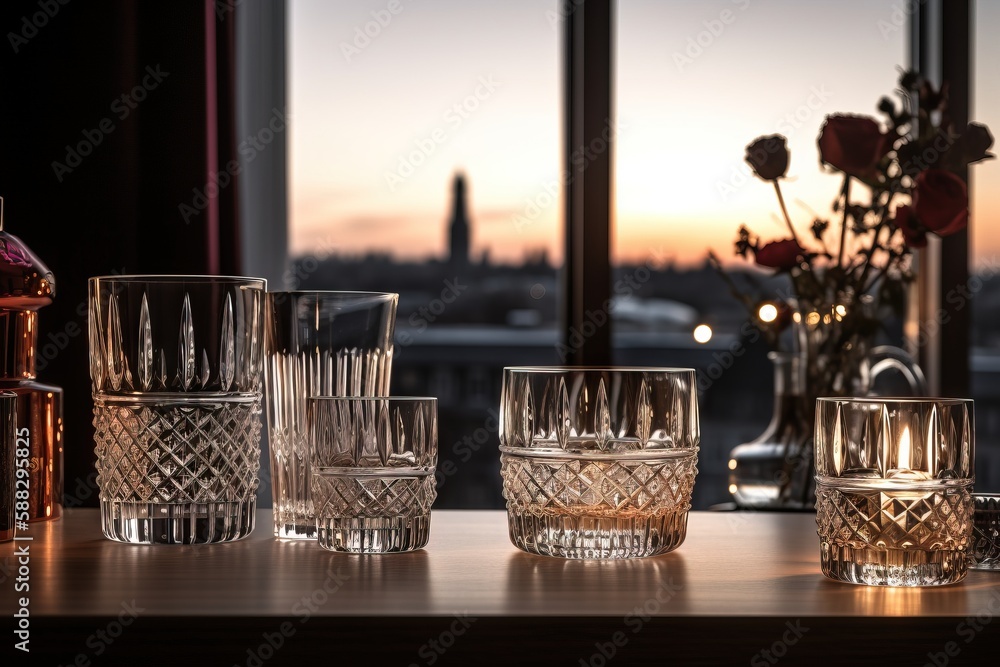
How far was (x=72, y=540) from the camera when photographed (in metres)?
0.89

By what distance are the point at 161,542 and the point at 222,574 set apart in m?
0.15

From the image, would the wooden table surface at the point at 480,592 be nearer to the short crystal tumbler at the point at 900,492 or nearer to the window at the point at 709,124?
the short crystal tumbler at the point at 900,492

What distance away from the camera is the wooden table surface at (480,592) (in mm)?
615

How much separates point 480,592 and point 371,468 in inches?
6.7

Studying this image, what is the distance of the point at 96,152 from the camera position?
1652 mm

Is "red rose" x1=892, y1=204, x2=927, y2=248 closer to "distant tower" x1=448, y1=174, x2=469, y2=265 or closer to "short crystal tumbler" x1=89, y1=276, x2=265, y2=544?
"short crystal tumbler" x1=89, y1=276, x2=265, y2=544

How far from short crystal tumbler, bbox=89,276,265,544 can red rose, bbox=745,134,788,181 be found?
732mm

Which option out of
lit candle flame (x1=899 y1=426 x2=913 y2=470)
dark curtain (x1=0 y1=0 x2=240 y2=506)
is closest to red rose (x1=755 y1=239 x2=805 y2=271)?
lit candle flame (x1=899 y1=426 x2=913 y2=470)

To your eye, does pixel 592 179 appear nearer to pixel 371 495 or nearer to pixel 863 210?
pixel 863 210

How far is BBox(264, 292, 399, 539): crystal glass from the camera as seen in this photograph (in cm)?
89

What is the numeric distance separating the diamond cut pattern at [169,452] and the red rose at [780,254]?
2.35 feet

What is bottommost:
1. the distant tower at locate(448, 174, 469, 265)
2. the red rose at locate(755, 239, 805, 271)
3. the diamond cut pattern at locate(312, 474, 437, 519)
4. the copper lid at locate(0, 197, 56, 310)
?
the diamond cut pattern at locate(312, 474, 437, 519)

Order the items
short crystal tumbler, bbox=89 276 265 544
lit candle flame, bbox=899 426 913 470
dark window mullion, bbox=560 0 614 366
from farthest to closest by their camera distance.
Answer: dark window mullion, bbox=560 0 614 366, short crystal tumbler, bbox=89 276 265 544, lit candle flame, bbox=899 426 913 470

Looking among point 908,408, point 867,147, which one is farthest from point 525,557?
point 867,147
